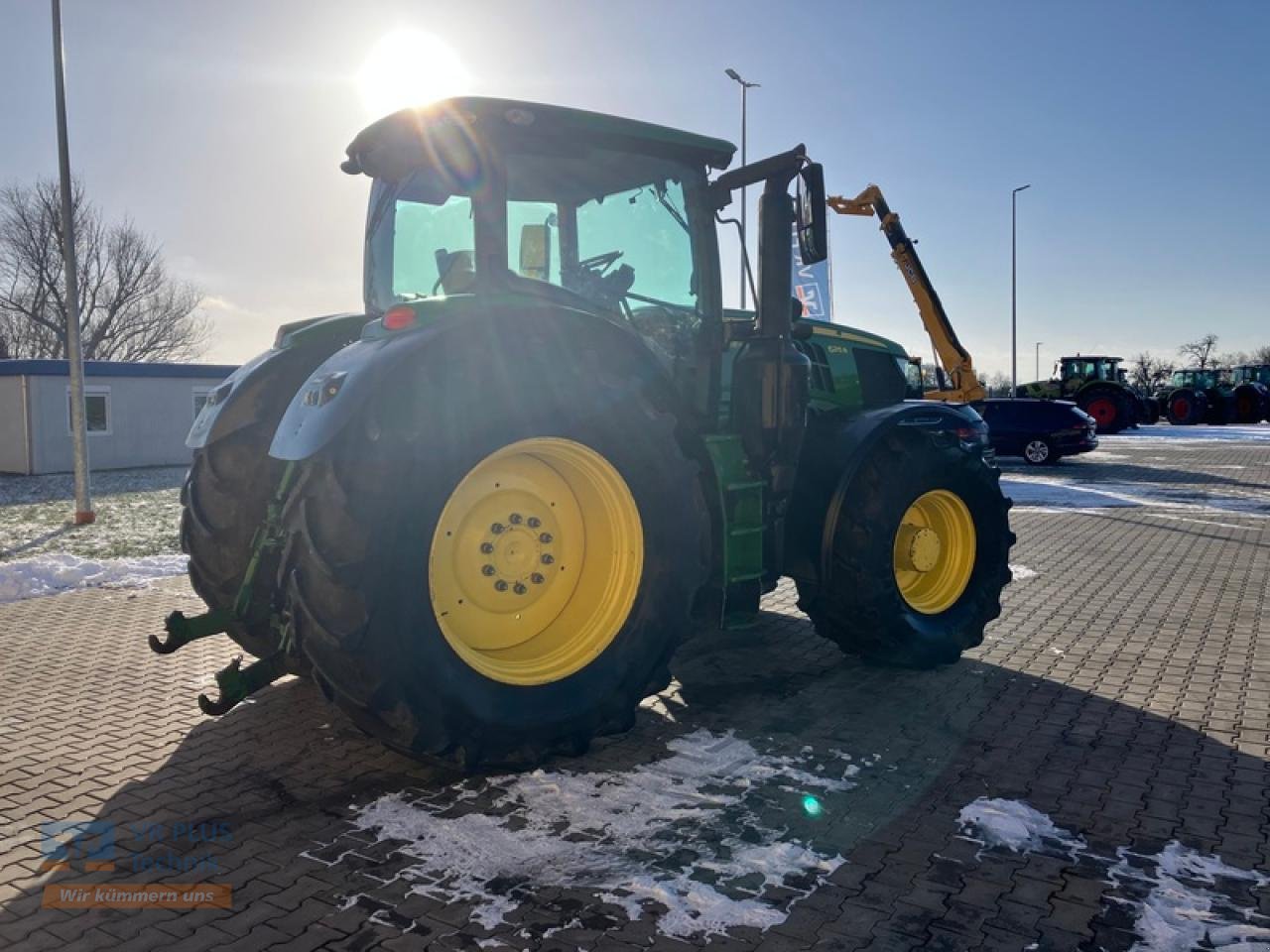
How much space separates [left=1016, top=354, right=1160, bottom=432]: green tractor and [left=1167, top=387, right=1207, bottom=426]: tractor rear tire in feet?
12.8

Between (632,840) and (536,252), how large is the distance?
2.73m

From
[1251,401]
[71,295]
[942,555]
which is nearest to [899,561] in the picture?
[942,555]

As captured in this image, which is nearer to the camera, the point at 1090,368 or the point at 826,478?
the point at 826,478

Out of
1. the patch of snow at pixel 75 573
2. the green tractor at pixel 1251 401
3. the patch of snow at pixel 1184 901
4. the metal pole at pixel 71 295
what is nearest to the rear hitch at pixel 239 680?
the patch of snow at pixel 1184 901

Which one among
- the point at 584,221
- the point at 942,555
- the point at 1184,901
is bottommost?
the point at 1184,901

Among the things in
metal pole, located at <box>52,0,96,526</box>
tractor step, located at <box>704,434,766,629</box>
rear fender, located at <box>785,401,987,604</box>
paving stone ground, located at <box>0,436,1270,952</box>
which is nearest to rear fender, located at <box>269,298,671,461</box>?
tractor step, located at <box>704,434,766,629</box>

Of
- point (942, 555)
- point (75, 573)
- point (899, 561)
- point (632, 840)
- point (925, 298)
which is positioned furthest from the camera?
point (925, 298)

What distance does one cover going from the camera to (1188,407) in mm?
38094

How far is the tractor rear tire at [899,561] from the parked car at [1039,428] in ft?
52.9

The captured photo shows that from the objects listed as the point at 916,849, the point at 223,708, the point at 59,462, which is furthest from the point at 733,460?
the point at 59,462

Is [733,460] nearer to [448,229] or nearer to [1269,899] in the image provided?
[448,229]

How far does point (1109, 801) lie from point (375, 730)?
275cm

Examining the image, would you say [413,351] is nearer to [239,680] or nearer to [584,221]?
[239,680]

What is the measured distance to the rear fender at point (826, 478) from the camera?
522 centimetres
